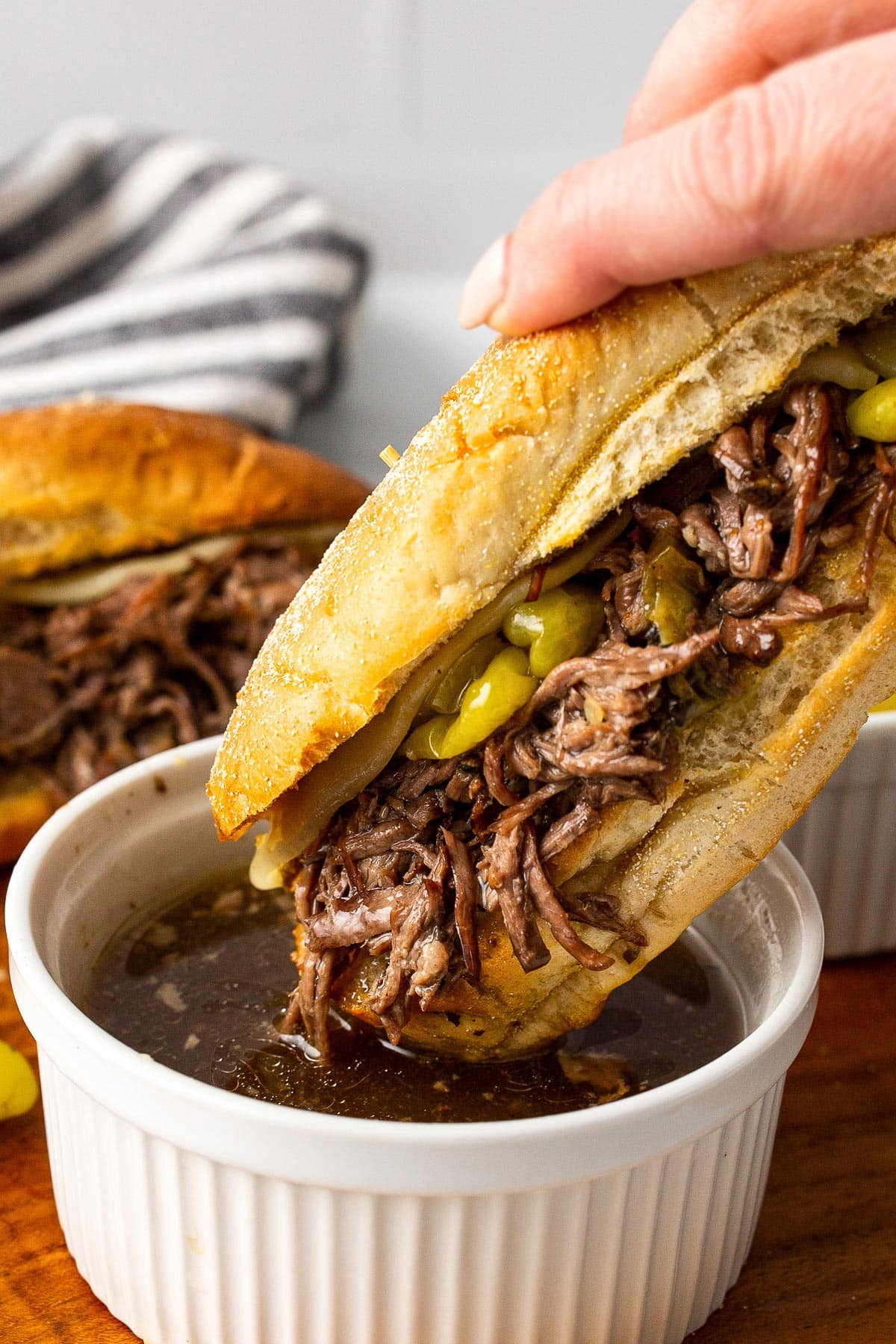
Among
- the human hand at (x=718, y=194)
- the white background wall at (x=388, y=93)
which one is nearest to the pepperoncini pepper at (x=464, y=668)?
the human hand at (x=718, y=194)

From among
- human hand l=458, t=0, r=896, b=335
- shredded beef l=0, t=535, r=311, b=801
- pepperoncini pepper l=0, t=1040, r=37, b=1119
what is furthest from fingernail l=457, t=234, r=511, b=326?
shredded beef l=0, t=535, r=311, b=801

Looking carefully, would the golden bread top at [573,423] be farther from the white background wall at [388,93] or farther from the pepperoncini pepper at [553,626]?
the white background wall at [388,93]

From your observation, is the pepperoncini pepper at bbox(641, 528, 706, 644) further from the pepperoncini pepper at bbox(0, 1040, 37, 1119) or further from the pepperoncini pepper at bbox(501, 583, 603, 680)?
the pepperoncini pepper at bbox(0, 1040, 37, 1119)

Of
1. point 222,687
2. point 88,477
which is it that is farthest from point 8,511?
point 222,687

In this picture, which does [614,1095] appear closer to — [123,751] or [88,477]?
[123,751]

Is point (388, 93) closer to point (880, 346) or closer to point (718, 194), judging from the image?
point (880, 346)
